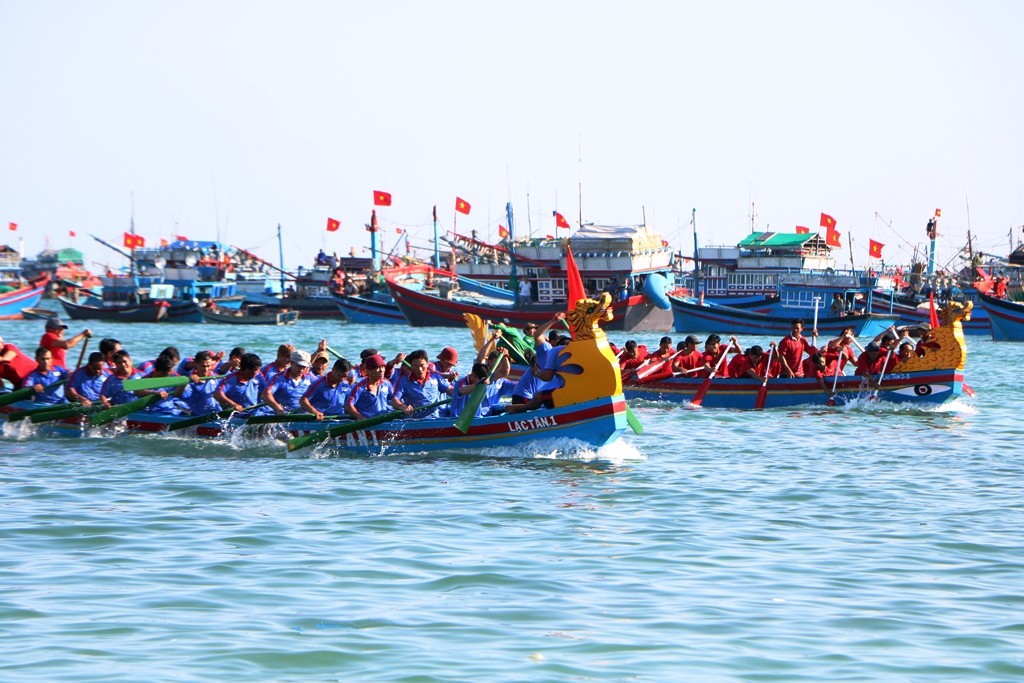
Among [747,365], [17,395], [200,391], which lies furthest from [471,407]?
[747,365]

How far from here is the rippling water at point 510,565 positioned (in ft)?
29.5

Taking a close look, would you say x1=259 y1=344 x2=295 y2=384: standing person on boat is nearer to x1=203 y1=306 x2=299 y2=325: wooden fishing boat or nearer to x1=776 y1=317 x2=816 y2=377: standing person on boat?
x1=776 y1=317 x2=816 y2=377: standing person on boat

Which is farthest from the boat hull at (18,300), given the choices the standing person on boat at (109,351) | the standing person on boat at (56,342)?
the standing person on boat at (109,351)

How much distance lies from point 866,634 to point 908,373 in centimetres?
1675

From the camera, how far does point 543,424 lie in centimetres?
1738

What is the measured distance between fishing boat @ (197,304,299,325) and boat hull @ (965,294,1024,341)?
3849 cm

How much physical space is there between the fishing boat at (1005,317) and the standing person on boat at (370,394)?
4363 centimetres

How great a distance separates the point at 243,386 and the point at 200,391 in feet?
2.27

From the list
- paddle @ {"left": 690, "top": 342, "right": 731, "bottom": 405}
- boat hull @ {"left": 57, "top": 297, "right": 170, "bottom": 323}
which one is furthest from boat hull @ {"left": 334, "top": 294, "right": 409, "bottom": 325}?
paddle @ {"left": 690, "top": 342, "right": 731, "bottom": 405}

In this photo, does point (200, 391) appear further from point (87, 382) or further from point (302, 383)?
point (87, 382)

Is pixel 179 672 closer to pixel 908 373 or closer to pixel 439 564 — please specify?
pixel 439 564

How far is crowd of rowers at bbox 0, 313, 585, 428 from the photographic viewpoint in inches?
723

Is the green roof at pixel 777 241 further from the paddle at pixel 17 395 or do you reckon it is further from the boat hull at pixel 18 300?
the paddle at pixel 17 395

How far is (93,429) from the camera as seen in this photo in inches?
800
